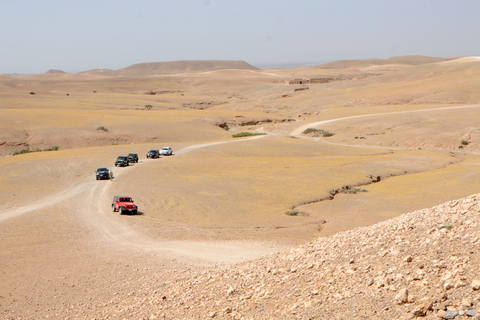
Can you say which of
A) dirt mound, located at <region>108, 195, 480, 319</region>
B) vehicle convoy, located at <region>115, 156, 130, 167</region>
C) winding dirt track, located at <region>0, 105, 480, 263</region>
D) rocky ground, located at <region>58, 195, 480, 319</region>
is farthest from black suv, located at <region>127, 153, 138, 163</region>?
dirt mound, located at <region>108, 195, 480, 319</region>

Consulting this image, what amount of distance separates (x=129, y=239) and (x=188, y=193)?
9608 mm

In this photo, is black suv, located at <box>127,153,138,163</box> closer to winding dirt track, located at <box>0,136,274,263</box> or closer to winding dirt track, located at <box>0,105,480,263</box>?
winding dirt track, located at <box>0,105,480,263</box>

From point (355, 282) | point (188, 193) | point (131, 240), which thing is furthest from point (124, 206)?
point (355, 282)

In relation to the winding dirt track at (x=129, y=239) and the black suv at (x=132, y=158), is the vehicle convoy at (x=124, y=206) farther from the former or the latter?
the black suv at (x=132, y=158)

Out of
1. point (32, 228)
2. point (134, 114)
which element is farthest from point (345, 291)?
point (134, 114)

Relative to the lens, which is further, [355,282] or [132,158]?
[132,158]

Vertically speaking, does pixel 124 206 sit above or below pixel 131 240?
above

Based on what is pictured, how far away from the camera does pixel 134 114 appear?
268ft

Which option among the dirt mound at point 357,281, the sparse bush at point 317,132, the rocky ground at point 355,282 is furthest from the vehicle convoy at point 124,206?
the sparse bush at point 317,132

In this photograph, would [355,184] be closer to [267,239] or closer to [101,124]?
[267,239]

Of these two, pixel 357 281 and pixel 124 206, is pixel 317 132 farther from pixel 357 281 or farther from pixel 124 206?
pixel 357 281

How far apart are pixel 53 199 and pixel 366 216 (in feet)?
62.9

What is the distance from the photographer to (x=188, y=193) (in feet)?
101

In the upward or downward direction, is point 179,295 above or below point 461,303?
below
